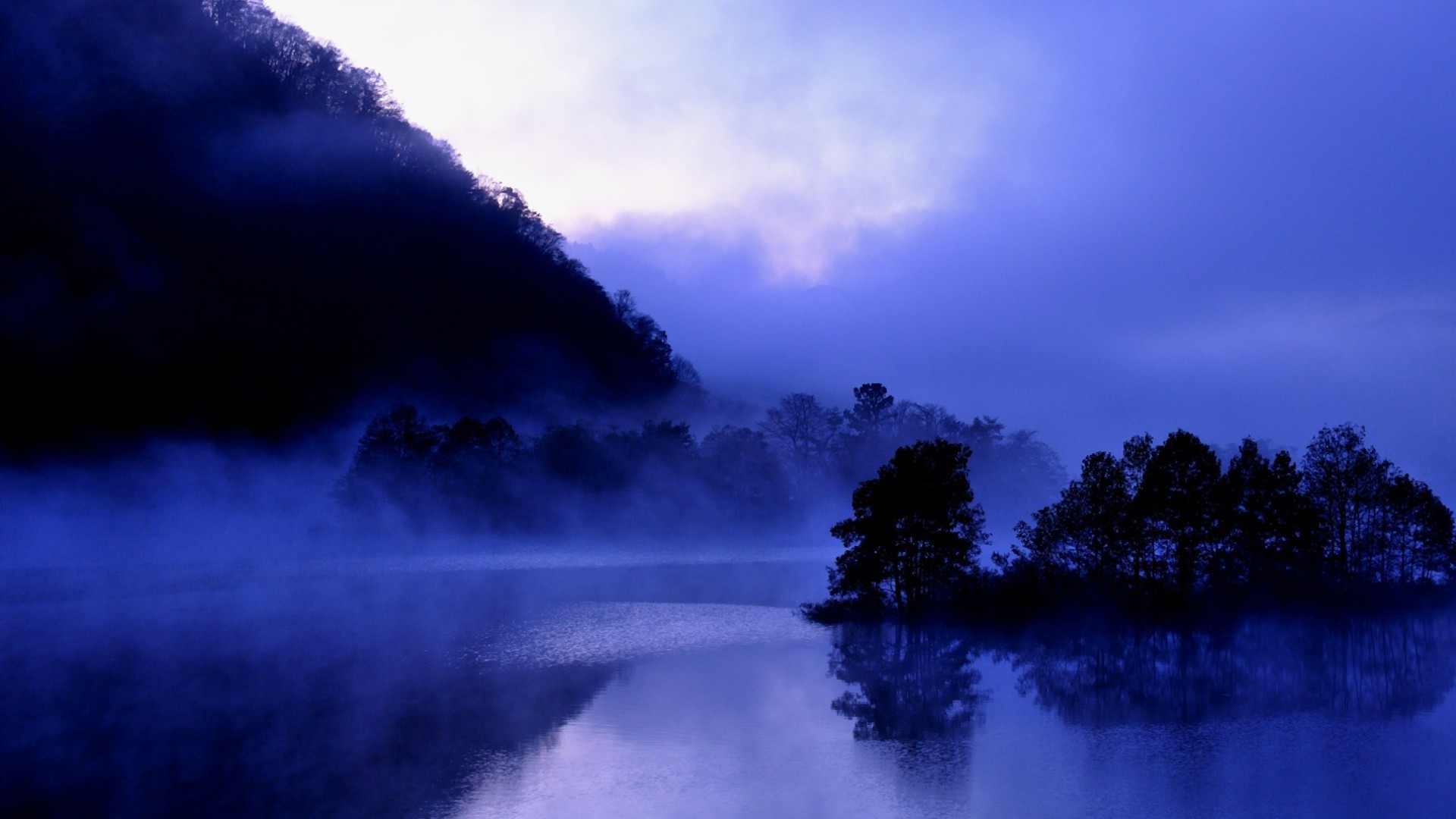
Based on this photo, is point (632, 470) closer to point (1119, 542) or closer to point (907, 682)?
point (1119, 542)

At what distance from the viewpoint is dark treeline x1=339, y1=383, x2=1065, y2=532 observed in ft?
300

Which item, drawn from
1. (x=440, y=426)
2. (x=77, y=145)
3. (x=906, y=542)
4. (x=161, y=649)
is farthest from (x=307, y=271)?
(x=906, y=542)

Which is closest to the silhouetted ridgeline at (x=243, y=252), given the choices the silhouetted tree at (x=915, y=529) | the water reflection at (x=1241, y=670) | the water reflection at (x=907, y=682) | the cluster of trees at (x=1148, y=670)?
the silhouetted tree at (x=915, y=529)

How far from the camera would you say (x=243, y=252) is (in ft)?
353

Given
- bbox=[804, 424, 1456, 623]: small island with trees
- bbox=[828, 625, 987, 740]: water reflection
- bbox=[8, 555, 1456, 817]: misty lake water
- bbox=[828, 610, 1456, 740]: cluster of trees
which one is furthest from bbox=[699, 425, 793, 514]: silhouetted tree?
bbox=[828, 625, 987, 740]: water reflection

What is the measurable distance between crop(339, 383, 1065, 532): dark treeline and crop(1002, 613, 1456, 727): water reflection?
62.7 meters

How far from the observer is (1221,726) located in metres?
27.6

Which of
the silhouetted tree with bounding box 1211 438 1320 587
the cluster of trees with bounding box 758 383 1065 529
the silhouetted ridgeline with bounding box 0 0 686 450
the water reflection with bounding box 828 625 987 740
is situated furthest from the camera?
the cluster of trees with bounding box 758 383 1065 529

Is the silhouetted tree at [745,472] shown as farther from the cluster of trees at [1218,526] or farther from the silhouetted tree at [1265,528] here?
the silhouetted tree at [1265,528]

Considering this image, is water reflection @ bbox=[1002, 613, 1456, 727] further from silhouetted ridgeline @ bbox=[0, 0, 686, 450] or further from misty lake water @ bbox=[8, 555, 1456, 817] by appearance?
silhouetted ridgeline @ bbox=[0, 0, 686, 450]

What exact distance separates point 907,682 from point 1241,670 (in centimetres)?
1357

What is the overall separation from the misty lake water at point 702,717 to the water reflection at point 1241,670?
19cm

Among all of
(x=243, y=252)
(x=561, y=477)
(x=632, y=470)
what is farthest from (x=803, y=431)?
(x=243, y=252)

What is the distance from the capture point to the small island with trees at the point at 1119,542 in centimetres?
4728
